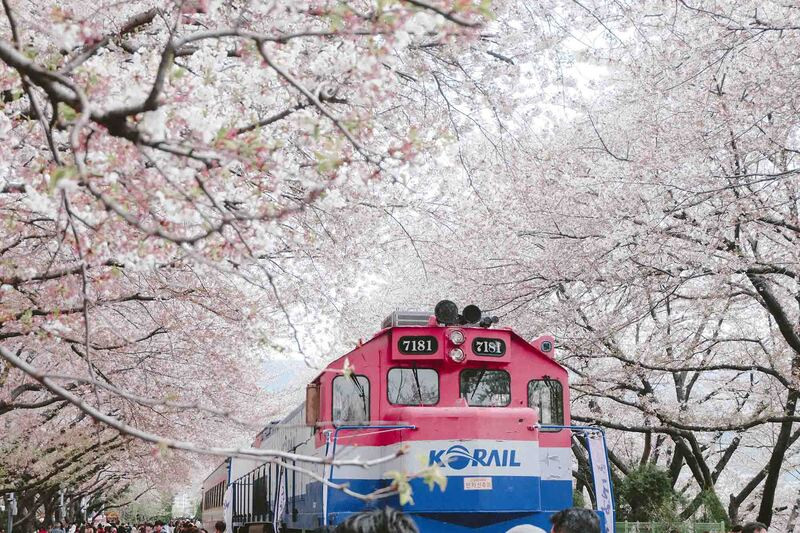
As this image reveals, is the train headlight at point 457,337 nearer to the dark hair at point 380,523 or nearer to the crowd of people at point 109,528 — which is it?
the crowd of people at point 109,528

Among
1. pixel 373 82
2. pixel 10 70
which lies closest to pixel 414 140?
pixel 373 82

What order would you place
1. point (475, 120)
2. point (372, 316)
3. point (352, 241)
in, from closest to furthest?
point (475, 120) → point (352, 241) → point (372, 316)

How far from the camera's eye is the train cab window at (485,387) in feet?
28.4

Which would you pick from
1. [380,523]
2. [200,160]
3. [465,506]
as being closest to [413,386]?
[465,506]

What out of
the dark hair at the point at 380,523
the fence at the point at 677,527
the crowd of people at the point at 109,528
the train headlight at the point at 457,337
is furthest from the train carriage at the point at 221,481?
the dark hair at the point at 380,523

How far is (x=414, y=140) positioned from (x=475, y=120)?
3.80m

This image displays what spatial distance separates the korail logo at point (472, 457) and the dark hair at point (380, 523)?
4.71m

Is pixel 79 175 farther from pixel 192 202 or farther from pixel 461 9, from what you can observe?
pixel 461 9

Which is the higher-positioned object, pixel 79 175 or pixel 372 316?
pixel 372 316

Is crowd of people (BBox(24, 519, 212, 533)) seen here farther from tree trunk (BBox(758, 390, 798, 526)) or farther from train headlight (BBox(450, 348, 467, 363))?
tree trunk (BBox(758, 390, 798, 526))

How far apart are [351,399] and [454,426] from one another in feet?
3.74

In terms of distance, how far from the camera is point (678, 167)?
11555 millimetres

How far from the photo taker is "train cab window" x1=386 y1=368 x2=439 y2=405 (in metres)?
8.55

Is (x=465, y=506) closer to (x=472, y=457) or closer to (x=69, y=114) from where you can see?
(x=472, y=457)
